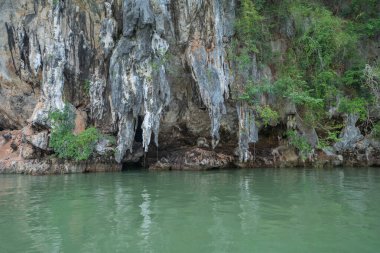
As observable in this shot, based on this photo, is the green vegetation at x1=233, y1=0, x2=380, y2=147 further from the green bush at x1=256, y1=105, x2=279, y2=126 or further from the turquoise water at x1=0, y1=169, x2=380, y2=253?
the turquoise water at x1=0, y1=169, x2=380, y2=253

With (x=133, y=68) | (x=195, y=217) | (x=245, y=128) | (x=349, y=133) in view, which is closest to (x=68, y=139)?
(x=133, y=68)

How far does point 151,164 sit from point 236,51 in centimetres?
702

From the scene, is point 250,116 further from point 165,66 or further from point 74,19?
point 74,19

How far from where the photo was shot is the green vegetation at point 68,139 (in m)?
16.2

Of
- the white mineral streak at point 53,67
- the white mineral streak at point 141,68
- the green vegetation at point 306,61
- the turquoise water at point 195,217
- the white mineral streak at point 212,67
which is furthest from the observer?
the white mineral streak at point 53,67

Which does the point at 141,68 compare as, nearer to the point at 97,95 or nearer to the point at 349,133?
the point at 97,95

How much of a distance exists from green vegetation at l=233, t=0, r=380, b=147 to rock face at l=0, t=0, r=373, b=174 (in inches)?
22.5

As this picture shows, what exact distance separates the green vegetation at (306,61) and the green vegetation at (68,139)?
6.95 metres

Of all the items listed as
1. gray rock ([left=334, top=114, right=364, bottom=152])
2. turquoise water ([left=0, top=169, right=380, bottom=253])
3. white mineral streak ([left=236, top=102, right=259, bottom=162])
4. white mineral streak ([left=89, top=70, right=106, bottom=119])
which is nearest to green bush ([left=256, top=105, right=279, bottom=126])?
white mineral streak ([left=236, top=102, right=259, bottom=162])

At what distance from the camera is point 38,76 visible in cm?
1819

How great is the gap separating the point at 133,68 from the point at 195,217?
10192 millimetres

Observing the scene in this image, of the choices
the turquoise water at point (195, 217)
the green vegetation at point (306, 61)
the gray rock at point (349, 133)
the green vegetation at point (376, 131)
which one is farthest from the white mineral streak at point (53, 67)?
the green vegetation at point (376, 131)

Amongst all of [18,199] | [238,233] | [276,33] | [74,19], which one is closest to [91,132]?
[74,19]

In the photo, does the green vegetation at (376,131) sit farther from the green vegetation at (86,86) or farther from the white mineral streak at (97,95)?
the green vegetation at (86,86)
